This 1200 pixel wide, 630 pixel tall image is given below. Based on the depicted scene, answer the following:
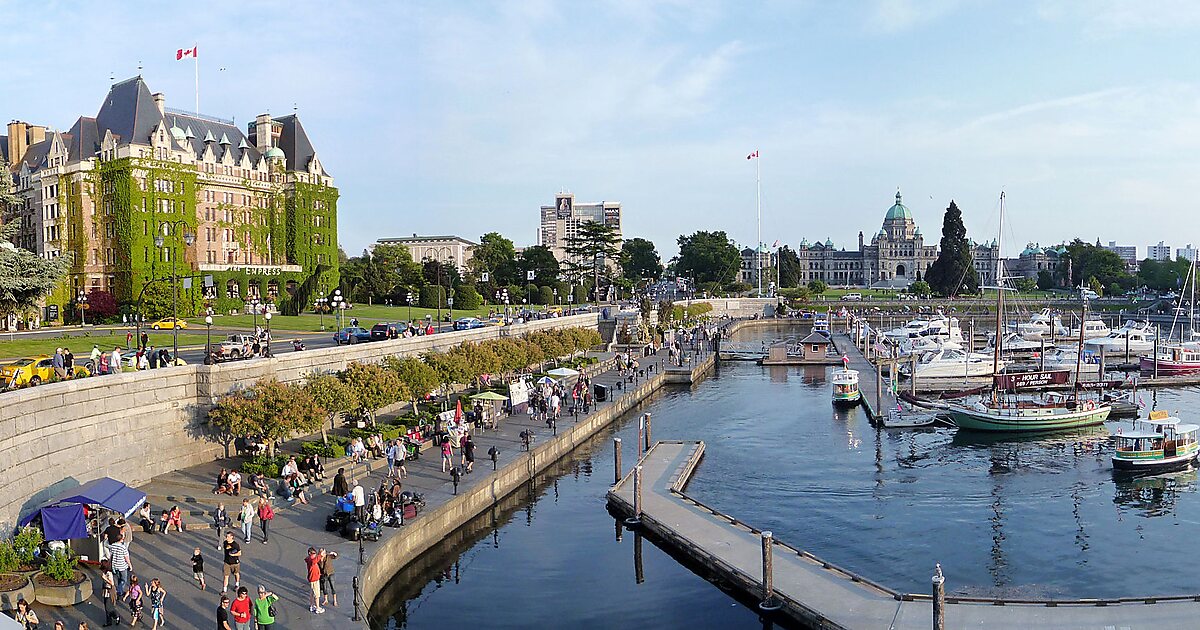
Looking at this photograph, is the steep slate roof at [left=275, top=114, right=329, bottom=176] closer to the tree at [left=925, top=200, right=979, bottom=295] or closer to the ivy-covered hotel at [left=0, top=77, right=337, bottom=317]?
the ivy-covered hotel at [left=0, top=77, right=337, bottom=317]

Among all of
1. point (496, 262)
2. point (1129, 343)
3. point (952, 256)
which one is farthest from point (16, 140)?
point (952, 256)

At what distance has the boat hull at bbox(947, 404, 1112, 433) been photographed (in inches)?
1858

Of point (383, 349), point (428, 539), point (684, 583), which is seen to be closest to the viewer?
point (684, 583)

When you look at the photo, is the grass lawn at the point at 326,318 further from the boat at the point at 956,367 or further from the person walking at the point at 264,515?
the boat at the point at 956,367

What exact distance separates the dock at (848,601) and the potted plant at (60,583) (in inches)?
618

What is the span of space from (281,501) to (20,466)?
6.93 m

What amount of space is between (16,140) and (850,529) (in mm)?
79943

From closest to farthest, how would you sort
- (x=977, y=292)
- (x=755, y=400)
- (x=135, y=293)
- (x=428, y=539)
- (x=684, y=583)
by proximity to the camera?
(x=684, y=583) < (x=428, y=539) < (x=755, y=400) < (x=135, y=293) < (x=977, y=292)

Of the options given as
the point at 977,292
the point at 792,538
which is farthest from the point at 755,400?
the point at 977,292

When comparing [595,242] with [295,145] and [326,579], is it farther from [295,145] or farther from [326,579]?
[326,579]

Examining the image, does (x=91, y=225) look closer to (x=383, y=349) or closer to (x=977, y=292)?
(x=383, y=349)

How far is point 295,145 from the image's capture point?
283 ft

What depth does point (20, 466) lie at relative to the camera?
918 inches

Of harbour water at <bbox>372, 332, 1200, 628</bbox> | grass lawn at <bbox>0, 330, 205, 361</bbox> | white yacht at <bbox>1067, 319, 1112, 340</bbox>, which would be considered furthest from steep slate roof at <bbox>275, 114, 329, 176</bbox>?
white yacht at <bbox>1067, 319, 1112, 340</bbox>
